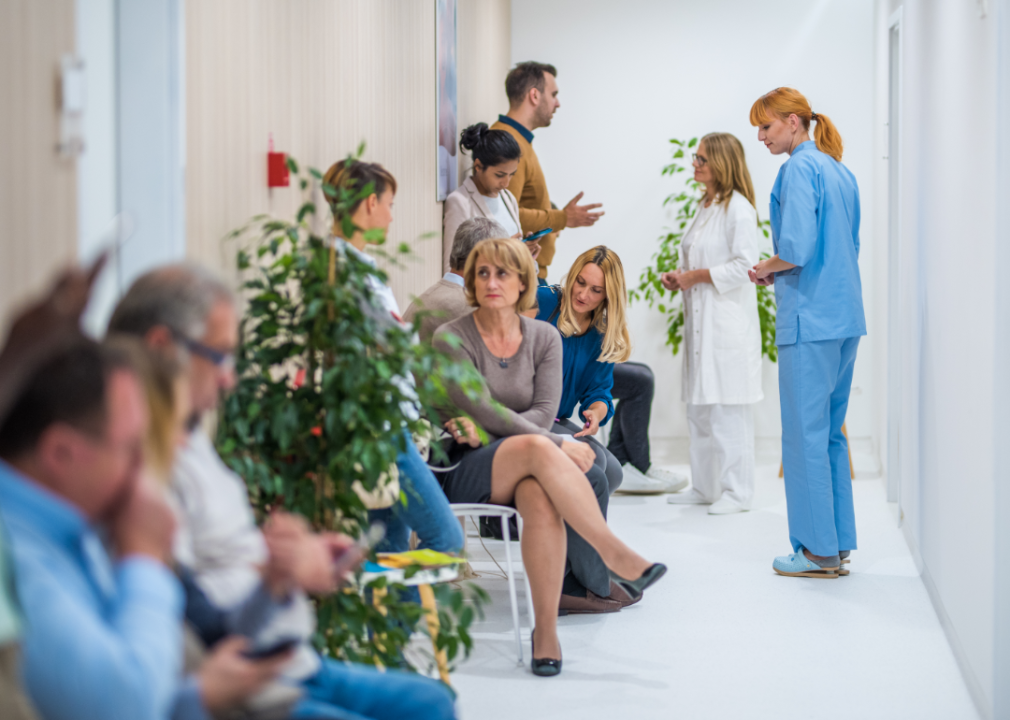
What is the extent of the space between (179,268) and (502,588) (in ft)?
7.87

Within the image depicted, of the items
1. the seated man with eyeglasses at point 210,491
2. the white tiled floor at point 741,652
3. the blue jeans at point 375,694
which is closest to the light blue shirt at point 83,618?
the seated man with eyeglasses at point 210,491

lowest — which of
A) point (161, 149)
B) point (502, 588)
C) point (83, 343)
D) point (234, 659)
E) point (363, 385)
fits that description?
point (502, 588)

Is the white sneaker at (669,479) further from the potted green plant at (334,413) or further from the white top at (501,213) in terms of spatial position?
the potted green plant at (334,413)

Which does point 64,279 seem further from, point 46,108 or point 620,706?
point 620,706

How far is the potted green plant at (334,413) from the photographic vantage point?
5.75ft

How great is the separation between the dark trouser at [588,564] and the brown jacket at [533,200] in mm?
1640

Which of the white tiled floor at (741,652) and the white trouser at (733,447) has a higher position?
the white trouser at (733,447)

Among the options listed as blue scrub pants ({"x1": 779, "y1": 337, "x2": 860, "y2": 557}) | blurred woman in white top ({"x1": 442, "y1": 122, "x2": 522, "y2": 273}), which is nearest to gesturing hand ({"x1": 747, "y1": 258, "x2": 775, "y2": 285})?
blue scrub pants ({"x1": 779, "y1": 337, "x2": 860, "y2": 557})

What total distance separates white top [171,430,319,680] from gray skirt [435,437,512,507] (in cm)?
144

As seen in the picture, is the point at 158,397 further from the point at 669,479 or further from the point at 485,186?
the point at 669,479

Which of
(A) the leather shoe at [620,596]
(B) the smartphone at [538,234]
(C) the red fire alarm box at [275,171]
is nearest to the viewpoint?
(C) the red fire alarm box at [275,171]

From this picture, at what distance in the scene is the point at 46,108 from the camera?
1484 mm

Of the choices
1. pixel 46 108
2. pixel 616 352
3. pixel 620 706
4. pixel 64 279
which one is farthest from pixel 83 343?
pixel 616 352

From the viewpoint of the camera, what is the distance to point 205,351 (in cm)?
124
